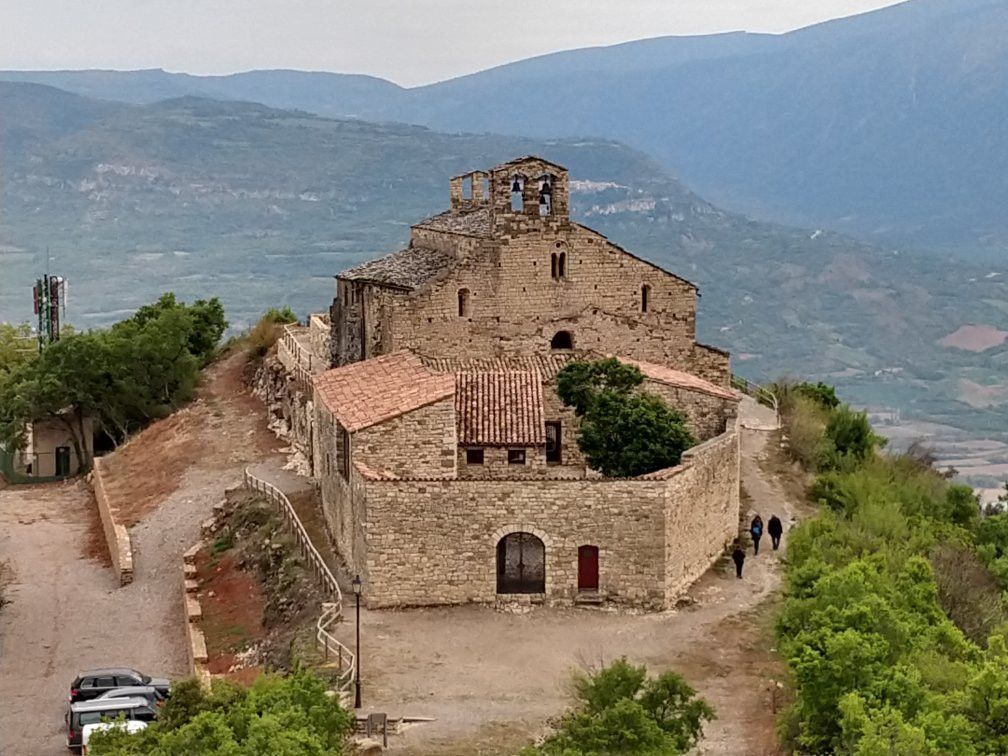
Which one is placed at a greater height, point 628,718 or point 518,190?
point 518,190

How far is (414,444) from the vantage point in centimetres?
3406

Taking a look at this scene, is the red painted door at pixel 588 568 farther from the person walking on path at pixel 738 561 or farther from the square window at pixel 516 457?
the square window at pixel 516 457

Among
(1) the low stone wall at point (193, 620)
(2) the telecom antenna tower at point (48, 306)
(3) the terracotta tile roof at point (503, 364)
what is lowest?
(1) the low stone wall at point (193, 620)

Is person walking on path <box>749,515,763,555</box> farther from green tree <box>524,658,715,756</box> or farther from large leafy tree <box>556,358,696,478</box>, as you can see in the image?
green tree <box>524,658,715,756</box>

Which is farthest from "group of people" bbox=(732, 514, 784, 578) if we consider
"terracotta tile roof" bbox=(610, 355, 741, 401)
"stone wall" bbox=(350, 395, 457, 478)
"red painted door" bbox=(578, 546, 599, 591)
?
"stone wall" bbox=(350, 395, 457, 478)

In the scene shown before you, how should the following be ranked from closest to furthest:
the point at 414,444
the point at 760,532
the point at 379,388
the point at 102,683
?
the point at 102,683 → the point at 414,444 → the point at 760,532 → the point at 379,388

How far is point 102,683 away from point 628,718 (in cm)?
1404

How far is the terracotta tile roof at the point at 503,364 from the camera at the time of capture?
3969 centimetres

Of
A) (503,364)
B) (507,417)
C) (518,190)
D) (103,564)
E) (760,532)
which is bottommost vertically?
(103,564)

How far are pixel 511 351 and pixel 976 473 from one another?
70519mm

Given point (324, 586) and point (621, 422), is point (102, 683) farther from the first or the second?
point (621, 422)

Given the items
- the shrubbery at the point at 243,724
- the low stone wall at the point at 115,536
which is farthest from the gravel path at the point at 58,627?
the shrubbery at the point at 243,724

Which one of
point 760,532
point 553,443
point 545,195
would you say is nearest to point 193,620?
point 553,443

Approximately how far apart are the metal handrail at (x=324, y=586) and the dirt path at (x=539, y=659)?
0.38 m
